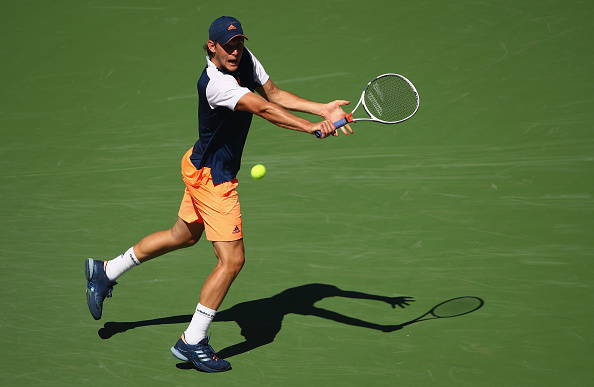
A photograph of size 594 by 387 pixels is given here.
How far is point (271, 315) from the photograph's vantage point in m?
5.20

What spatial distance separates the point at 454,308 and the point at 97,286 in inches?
99.4

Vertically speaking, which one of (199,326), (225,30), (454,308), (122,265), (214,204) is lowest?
(454,308)

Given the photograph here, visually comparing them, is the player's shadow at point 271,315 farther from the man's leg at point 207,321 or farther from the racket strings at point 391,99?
the racket strings at point 391,99

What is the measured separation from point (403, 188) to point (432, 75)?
7.66 feet

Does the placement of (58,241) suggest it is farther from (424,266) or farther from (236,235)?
(424,266)

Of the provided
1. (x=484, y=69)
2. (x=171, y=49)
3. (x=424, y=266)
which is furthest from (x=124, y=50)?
(x=424, y=266)

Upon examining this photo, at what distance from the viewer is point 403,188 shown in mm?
6980

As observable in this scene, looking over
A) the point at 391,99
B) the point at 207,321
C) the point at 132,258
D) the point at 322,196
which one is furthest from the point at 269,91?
the point at 322,196

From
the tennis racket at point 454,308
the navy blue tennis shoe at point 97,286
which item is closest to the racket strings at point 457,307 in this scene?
the tennis racket at point 454,308

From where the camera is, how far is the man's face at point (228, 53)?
4.52 metres

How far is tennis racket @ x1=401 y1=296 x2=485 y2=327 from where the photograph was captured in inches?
198

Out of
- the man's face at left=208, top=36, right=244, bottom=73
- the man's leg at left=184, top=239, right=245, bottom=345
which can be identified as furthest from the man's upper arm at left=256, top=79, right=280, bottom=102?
the man's leg at left=184, top=239, right=245, bottom=345

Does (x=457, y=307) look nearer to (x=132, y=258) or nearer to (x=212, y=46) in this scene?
(x=132, y=258)

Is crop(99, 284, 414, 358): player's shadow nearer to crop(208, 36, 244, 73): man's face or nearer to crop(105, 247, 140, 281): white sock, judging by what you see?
crop(105, 247, 140, 281): white sock
